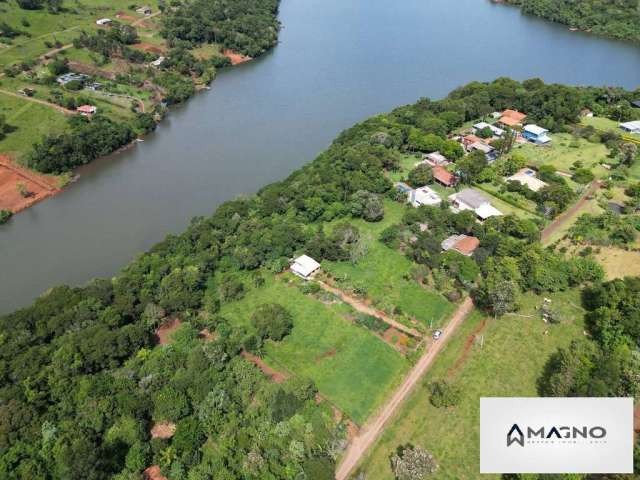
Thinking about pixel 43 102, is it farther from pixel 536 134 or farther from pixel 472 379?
pixel 472 379

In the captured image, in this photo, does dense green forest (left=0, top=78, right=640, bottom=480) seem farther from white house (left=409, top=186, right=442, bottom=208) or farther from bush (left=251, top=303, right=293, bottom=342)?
white house (left=409, top=186, right=442, bottom=208)

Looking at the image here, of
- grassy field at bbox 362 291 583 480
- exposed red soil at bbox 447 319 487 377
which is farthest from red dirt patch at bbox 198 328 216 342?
exposed red soil at bbox 447 319 487 377

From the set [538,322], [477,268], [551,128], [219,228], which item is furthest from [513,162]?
[219,228]

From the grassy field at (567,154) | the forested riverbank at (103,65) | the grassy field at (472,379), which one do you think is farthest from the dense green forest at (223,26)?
the grassy field at (472,379)

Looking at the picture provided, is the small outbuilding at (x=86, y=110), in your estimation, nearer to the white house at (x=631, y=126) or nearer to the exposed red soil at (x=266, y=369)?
the exposed red soil at (x=266, y=369)

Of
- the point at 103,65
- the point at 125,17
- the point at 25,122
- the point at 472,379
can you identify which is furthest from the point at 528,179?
the point at 125,17

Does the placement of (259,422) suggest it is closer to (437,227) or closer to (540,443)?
(540,443)

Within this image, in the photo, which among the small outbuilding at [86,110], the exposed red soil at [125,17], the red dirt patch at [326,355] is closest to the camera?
the red dirt patch at [326,355]
